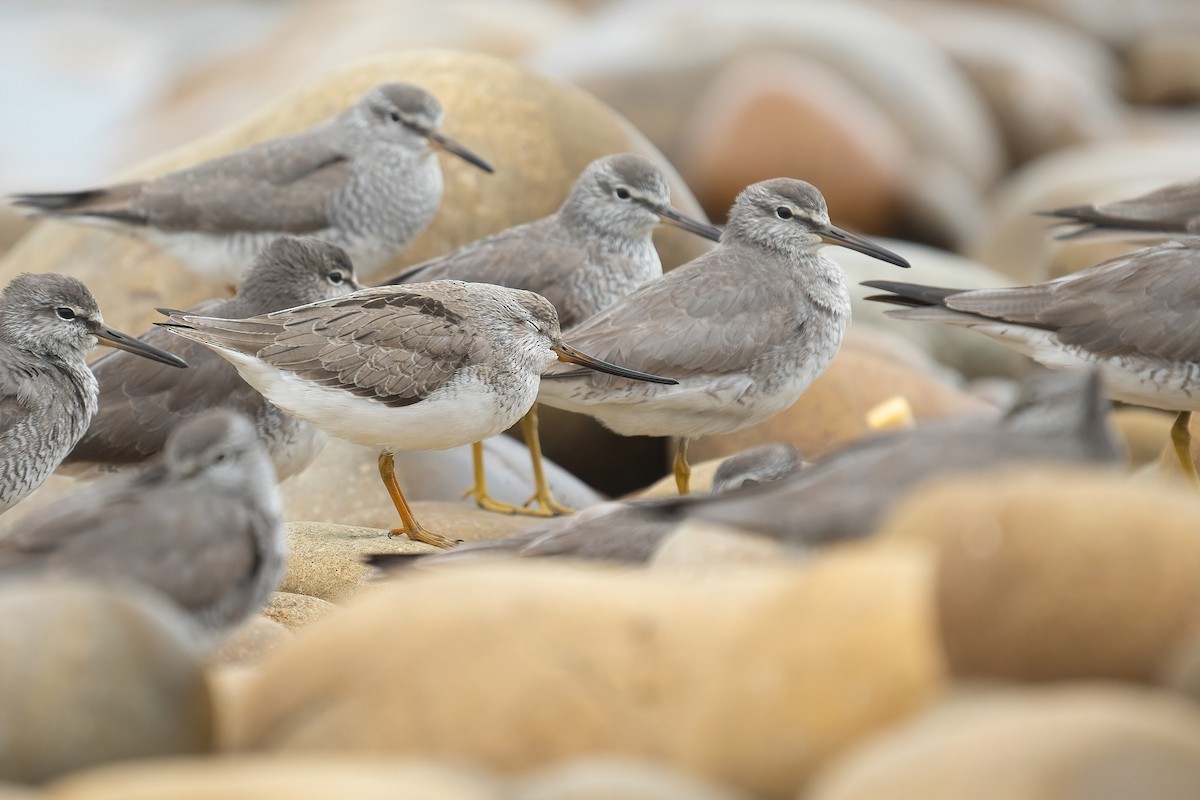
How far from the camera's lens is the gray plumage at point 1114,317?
6.78 metres

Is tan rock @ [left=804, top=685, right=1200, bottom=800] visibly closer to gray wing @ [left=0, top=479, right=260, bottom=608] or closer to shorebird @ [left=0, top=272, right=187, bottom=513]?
gray wing @ [left=0, top=479, right=260, bottom=608]

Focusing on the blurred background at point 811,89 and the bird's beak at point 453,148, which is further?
the blurred background at point 811,89

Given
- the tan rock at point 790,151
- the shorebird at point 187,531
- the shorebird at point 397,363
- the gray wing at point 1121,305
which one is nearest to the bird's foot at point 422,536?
the shorebird at point 397,363

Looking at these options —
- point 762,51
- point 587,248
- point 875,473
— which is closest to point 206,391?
point 587,248

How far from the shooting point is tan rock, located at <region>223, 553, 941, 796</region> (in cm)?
370

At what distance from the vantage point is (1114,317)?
6.86 meters

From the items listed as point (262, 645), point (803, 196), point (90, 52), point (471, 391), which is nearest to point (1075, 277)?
point (803, 196)

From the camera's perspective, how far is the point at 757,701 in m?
3.72

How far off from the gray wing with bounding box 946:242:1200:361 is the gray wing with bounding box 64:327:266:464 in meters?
3.30

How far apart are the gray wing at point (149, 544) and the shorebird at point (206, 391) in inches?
86.4

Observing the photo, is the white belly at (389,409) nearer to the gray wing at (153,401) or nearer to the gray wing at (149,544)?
the gray wing at (153,401)

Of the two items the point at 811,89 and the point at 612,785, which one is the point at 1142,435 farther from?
the point at 811,89

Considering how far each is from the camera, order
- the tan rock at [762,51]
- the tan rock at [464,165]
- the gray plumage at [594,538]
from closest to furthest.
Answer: the gray plumage at [594,538]
the tan rock at [464,165]
the tan rock at [762,51]

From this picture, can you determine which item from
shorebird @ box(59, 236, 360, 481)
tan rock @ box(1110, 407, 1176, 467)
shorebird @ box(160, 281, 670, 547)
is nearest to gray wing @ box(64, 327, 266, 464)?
shorebird @ box(59, 236, 360, 481)
